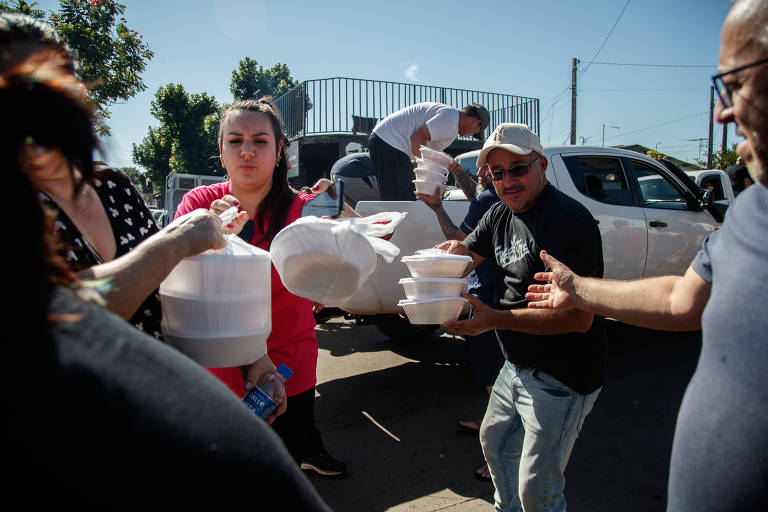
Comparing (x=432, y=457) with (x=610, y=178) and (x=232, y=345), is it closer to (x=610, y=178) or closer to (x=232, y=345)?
(x=232, y=345)

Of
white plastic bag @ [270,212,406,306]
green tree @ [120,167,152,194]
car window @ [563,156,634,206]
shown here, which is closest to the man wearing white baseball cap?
white plastic bag @ [270,212,406,306]

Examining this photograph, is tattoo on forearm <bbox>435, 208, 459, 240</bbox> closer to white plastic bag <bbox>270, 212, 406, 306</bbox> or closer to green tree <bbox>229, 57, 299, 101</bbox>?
white plastic bag <bbox>270, 212, 406, 306</bbox>

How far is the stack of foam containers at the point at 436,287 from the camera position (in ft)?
7.20

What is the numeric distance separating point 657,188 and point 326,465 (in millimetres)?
5109

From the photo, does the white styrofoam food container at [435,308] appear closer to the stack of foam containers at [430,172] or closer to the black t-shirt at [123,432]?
the stack of foam containers at [430,172]

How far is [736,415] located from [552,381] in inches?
45.3

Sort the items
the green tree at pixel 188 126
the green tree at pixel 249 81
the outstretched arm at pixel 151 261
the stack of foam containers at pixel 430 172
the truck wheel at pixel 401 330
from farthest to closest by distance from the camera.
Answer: the green tree at pixel 249 81
the green tree at pixel 188 126
the truck wheel at pixel 401 330
the stack of foam containers at pixel 430 172
the outstretched arm at pixel 151 261

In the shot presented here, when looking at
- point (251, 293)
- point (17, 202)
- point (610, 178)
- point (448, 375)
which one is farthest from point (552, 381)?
point (610, 178)

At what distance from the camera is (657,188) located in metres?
6.02

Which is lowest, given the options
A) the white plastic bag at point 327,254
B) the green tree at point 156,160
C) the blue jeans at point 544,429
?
the blue jeans at point 544,429

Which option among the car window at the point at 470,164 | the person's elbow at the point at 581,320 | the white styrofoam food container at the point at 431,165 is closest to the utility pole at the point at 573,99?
the car window at the point at 470,164

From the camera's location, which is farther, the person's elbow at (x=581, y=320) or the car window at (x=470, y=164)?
the car window at (x=470, y=164)

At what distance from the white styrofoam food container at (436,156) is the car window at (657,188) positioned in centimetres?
336

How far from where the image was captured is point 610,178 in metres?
5.59
